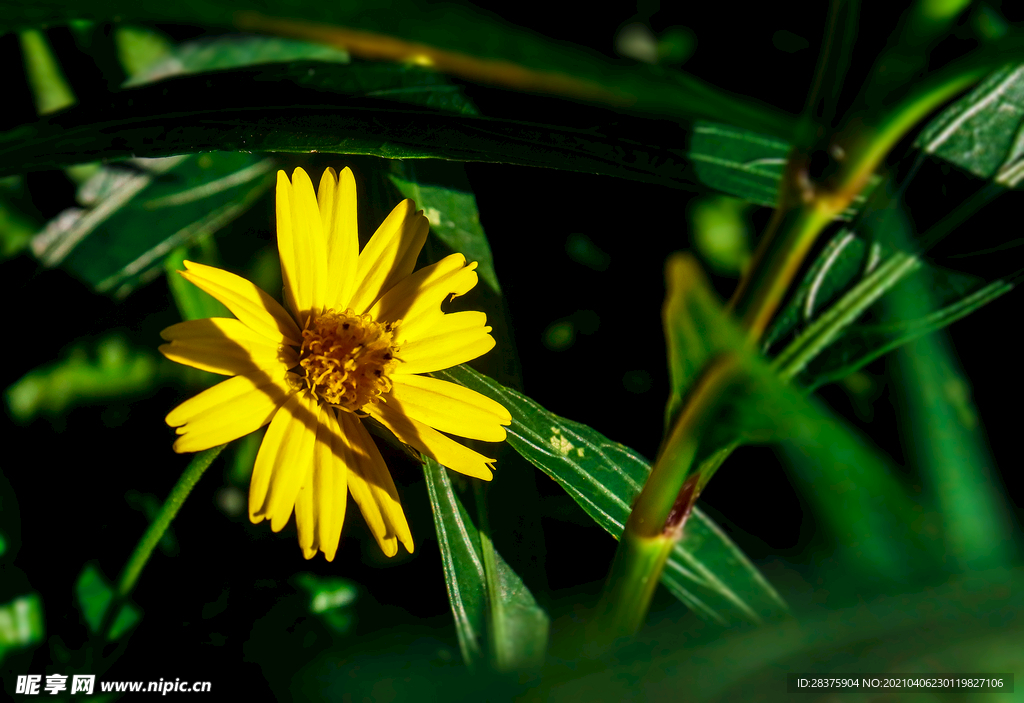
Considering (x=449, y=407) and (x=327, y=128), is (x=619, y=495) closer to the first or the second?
(x=449, y=407)

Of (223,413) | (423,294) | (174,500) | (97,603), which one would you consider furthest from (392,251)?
(97,603)

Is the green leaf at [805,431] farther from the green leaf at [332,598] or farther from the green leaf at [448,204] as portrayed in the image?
the green leaf at [332,598]

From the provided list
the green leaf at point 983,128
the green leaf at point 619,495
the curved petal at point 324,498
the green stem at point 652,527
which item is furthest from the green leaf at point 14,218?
the green leaf at point 983,128

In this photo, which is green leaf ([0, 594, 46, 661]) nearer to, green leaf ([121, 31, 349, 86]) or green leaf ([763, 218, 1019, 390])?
green leaf ([121, 31, 349, 86])

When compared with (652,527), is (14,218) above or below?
above

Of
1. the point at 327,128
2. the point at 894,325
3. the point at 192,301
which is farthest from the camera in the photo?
the point at 192,301

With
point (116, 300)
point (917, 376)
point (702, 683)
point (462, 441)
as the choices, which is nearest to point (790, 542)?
point (462, 441)

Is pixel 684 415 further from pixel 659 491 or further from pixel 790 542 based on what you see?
pixel 790 542
